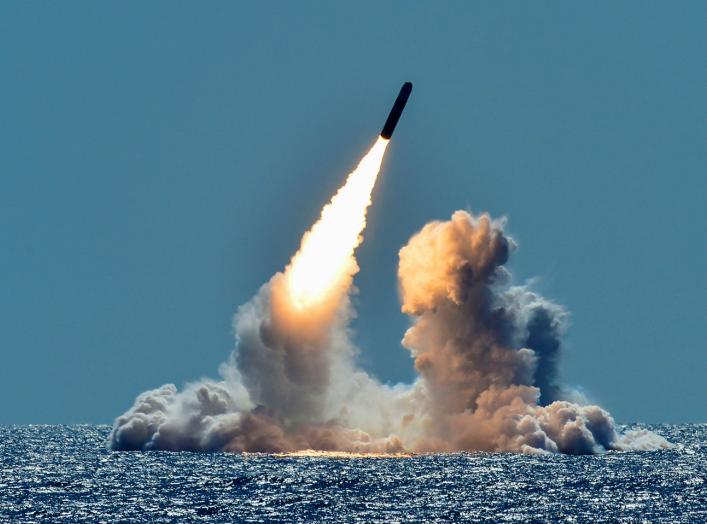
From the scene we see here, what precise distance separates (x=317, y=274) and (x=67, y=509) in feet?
105

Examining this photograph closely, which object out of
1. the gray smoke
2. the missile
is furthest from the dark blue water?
the missile

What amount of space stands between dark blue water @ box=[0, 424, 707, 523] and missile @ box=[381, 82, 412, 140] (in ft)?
78.4

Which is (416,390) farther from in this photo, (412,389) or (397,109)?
(397,109)

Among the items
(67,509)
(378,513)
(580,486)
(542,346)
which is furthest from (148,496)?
(542,346)

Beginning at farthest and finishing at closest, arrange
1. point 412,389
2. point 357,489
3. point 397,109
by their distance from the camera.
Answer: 1. point 412,389
2. point 397,109
3. point 357,489

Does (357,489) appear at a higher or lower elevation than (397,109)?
lower

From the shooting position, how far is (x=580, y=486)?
121 meters

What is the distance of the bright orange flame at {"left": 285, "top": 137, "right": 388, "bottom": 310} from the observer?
13162cm

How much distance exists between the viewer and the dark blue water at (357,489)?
107062 mm

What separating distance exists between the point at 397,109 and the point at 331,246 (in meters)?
15.0

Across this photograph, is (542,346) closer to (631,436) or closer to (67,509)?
(631,436)

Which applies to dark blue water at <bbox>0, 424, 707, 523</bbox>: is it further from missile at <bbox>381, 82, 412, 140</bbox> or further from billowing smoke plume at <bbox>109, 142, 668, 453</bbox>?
missile at <bbox>381, 82, 412, 140</bbox>

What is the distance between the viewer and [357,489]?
391ft

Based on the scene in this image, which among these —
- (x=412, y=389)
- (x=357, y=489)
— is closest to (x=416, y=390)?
(x=412, y=389)
